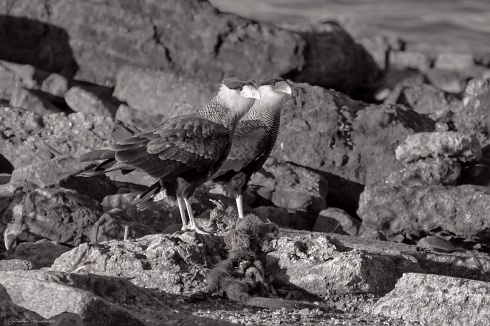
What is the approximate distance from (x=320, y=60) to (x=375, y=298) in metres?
9.93

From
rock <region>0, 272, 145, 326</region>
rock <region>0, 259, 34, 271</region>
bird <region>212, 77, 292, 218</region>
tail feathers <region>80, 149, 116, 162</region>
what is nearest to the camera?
Answer: rock <region>0, 272, 145, 326</region>

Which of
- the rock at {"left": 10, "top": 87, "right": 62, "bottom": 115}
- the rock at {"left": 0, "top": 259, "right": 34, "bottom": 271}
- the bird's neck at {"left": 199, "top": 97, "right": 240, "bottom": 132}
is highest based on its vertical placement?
the bird's neck at {"left": 199, "top": 97, "right": 240, "bottom": 132}

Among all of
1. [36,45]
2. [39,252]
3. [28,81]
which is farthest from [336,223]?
[36,45]

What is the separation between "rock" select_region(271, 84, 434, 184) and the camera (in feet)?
52.0

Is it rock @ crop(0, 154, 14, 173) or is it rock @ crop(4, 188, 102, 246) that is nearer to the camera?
rock @ crop(4, 188, 102, 246)

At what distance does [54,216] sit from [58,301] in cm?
466

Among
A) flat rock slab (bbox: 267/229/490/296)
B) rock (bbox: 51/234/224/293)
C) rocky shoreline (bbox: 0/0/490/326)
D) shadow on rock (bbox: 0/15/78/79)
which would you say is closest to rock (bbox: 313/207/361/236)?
rocky shoreline (bbox: 0/0/490/326)

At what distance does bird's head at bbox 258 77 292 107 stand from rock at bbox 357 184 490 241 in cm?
155

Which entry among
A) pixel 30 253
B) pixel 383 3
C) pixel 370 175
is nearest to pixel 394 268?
pixel 30 253

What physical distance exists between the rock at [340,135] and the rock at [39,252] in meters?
5.14

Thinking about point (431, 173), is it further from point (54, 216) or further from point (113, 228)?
point (54, 216)

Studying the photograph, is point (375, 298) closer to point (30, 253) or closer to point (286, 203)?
point (30, 253)

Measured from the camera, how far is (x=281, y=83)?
14.3 metres

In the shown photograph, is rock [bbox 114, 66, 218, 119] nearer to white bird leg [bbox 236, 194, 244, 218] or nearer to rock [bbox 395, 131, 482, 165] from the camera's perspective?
rock [bbox 395, 131, 482, 165]
